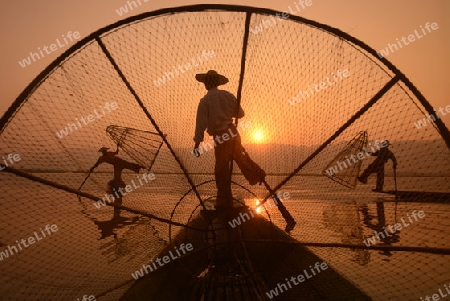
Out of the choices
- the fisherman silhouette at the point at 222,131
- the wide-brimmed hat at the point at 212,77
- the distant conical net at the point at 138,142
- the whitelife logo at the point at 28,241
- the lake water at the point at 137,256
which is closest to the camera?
the fisherman silhouette at the point at 222,131

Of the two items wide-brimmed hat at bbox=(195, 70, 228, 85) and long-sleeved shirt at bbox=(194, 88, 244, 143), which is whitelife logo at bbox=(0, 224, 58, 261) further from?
wide-brimmed hat at bbox=(195, 70, 228, 85)

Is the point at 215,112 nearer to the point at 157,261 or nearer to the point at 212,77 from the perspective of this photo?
the point at 212,77

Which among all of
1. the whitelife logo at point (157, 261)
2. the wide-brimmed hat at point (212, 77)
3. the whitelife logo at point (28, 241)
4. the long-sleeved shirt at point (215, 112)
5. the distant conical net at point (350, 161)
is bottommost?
the distant conical net at point (350, 161)

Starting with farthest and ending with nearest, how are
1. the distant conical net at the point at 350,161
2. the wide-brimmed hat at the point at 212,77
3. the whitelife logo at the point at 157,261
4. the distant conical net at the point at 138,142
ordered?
the distant conical net at the point at 350,161 < the distant conical net at the point at 138,142 < the wide-brimmed hat at the point at 212,77 < the whitelife logo at the point at 157,261

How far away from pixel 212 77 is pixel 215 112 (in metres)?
0.53

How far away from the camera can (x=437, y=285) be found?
14.2 feet

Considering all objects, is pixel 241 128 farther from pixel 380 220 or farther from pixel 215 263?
pixel 380 220

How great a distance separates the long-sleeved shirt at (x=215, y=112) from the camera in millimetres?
3785

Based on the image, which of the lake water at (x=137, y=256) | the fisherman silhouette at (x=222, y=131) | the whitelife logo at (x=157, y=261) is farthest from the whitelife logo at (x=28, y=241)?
the fisherman silhouette at (x=222, y=131)

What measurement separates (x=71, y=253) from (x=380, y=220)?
792cm

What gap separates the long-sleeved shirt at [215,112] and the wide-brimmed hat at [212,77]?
198 millimetres

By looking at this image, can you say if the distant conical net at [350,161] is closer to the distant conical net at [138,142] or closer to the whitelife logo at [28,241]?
the distant conical net at [138,142]

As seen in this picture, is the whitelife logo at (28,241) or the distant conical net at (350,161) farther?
the distant conical net at (350,161)

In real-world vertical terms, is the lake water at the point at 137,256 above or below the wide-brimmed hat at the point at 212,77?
below
